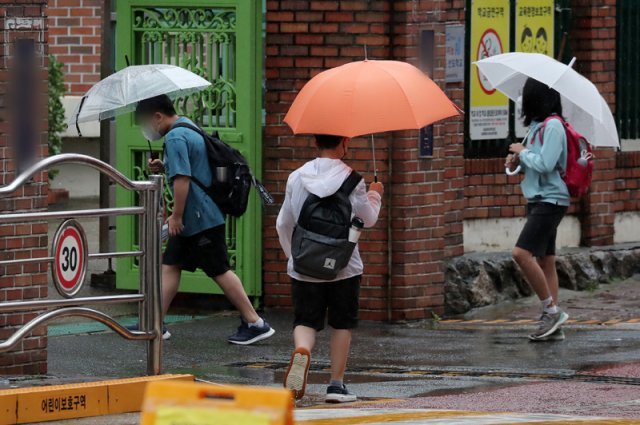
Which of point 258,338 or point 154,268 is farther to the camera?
point 258,338

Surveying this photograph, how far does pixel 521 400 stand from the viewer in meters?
8.46

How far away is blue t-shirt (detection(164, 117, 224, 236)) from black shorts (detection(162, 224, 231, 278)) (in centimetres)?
7

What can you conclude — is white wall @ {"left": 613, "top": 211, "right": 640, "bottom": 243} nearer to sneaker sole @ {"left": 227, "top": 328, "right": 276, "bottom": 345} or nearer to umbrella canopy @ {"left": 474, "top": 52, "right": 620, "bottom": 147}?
umbrella canopy @ {"left": 474, "top": 52, "right": 620, "bottom": 147}

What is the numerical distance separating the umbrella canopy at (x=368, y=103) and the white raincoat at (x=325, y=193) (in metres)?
0.19

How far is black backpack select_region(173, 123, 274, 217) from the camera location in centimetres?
1034

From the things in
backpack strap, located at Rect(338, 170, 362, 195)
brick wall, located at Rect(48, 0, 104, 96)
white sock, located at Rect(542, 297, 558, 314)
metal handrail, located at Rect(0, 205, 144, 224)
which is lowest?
white sock, located at Rect(542, 297, 558, 314)

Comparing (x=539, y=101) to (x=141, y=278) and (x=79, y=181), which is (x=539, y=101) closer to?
(x=141, y=278)

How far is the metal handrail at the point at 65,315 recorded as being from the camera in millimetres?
7734

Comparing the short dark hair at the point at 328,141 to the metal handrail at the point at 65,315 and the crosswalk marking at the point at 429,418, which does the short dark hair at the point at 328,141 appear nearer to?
the metal handrail at the point at 65,315

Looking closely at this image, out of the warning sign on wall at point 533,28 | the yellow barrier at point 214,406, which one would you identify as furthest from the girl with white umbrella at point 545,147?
the yellow barrier at point 214,406

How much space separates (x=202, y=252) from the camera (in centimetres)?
1045

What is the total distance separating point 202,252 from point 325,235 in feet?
7.64

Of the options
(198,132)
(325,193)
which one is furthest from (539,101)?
(325,193)

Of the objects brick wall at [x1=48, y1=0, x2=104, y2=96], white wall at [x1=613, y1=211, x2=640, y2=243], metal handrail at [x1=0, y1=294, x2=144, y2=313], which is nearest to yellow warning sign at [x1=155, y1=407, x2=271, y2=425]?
metal handrail at [x1=0, y1=294, x2=144, y2=313]
